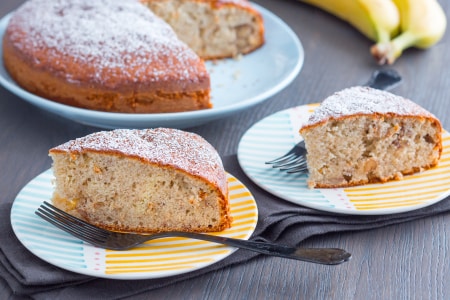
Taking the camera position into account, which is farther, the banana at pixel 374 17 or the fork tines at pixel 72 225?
the banana at pixel 374 17

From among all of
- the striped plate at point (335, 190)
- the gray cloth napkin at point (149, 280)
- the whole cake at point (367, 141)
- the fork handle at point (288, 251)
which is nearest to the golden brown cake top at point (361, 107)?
the whole cake at point (367, 141)

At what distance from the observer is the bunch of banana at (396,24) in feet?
14.0

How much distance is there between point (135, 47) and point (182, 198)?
1.28m

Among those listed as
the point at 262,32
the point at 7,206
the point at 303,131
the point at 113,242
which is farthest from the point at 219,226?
the point at 262,32

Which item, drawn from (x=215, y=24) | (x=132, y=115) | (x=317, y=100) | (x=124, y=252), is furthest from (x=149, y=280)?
(x=215, y=24)

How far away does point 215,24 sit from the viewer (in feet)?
14.5

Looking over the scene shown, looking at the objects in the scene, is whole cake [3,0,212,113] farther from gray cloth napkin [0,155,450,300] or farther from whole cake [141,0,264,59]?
gray cloth napkin [0,155,450,300]

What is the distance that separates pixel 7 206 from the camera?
107 inches

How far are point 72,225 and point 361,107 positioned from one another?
125 centimetres

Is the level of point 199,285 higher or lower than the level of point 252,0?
higher

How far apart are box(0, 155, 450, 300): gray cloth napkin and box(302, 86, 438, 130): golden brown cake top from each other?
382 millimetres

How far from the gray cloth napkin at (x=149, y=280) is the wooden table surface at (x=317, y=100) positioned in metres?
0.04

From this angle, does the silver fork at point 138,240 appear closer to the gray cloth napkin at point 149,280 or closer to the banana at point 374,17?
the gray cloth napkin at point 149,280

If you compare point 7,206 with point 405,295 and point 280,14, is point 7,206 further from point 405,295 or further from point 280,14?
point 280,14
